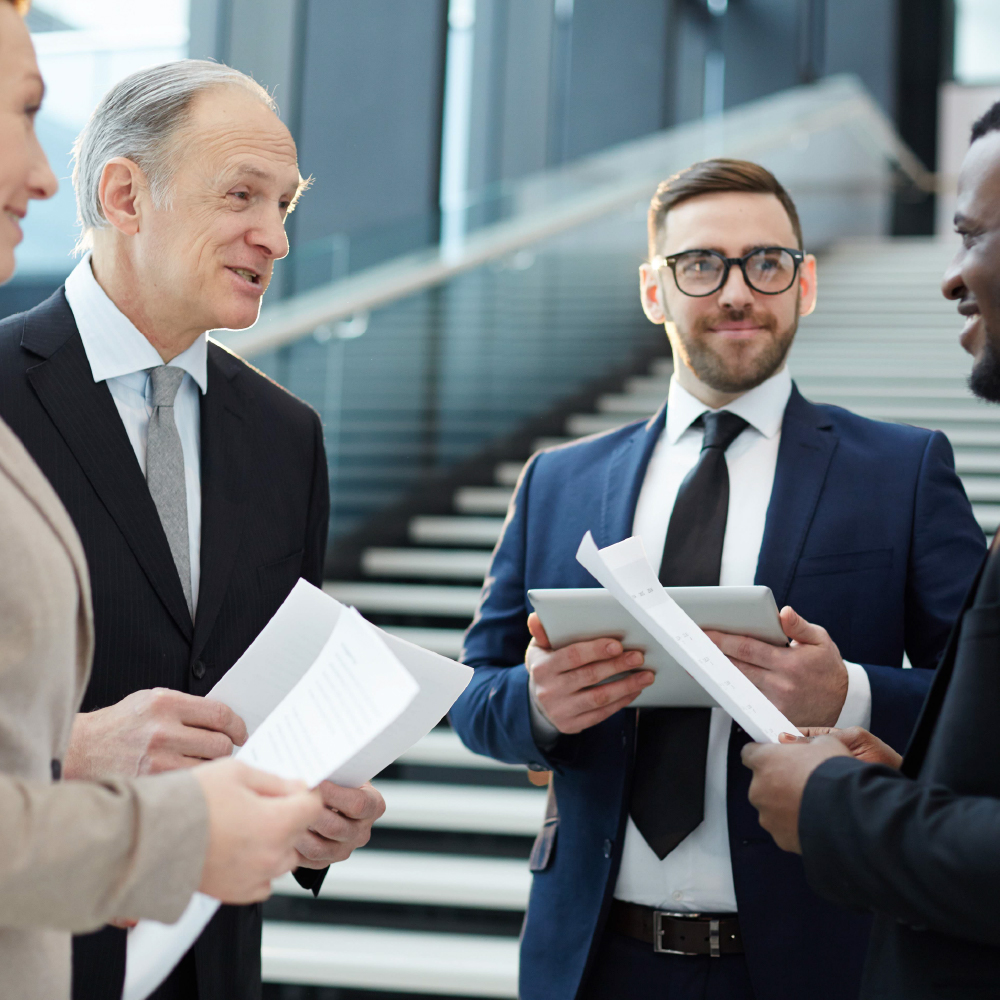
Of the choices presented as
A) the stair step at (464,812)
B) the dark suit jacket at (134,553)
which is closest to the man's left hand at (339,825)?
the dark suit jacket at (134,553)

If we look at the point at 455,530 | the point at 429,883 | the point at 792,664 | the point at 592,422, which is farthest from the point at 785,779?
the point at 592,422

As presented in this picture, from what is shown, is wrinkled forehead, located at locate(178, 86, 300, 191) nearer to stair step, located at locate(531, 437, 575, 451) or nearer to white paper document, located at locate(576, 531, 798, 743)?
white paper document, located at locate(576, 531, 798, 743)

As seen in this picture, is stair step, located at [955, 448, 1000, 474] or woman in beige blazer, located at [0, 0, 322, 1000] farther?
stair step, located at [955, 448, 1000, 474]

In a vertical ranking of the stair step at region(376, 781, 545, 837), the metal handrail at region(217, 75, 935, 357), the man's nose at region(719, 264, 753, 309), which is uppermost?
the metal handrail at region(217, 75, 935, 357)

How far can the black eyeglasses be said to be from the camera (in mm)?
2217

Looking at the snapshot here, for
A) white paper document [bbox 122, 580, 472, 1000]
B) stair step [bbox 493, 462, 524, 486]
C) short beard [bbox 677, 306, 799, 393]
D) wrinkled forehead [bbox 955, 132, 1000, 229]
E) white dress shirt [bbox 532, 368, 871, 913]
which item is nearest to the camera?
white paper document [bbox 122, 580, 472, 1000]

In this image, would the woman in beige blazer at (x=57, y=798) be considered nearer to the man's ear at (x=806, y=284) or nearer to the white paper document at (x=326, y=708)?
the white paper document at (x=326, y=708)

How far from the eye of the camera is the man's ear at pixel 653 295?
233 centimetres

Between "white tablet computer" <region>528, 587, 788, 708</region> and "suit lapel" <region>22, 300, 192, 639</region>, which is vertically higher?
"suit lapel" <region>22, 300, 192, 639</region>

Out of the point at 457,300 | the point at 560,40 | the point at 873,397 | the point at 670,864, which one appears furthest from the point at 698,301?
the point at 560,40

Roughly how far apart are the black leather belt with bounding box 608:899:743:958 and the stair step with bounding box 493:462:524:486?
403cm

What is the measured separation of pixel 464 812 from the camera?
12.5 feet

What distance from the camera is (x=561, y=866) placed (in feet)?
6.67

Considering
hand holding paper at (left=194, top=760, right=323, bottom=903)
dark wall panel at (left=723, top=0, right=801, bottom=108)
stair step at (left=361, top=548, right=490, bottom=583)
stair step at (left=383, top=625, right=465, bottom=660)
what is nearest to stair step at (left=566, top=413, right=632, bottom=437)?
stair step at (left=361, top=548, right=490, bottom=583)
